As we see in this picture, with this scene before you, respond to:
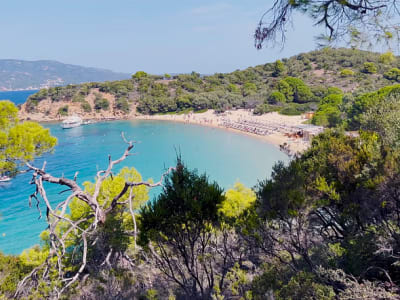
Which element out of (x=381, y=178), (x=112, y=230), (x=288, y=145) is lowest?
(x=288, y=145)

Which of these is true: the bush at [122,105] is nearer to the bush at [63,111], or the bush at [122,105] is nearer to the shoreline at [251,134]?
Answer: the shoreline at [251,134]

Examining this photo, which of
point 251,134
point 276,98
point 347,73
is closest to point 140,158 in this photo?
point 251,134

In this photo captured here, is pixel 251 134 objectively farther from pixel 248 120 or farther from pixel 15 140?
pixel 15 140

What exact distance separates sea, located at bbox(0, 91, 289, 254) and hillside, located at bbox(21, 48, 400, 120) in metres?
8.55

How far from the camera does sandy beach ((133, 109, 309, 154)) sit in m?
30.9

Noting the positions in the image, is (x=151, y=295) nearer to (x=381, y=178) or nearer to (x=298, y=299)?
(x=298, y=299)

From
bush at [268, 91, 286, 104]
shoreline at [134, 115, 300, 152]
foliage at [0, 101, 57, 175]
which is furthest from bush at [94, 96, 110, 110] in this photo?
foliage at [0, 101, 57, 175]

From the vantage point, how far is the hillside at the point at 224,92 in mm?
49528

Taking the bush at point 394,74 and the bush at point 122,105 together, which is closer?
the bush at point 394,74

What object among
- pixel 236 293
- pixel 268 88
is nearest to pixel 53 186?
pixel 236 293

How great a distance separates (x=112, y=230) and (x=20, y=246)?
1058cm

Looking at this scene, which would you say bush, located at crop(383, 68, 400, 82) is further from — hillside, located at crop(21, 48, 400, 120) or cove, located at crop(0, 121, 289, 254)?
cove, located at crop(0, 121, 289, 254)

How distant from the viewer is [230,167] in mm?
25141

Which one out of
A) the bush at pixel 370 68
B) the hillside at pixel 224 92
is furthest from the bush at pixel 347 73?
the bush at pixel 370 68
